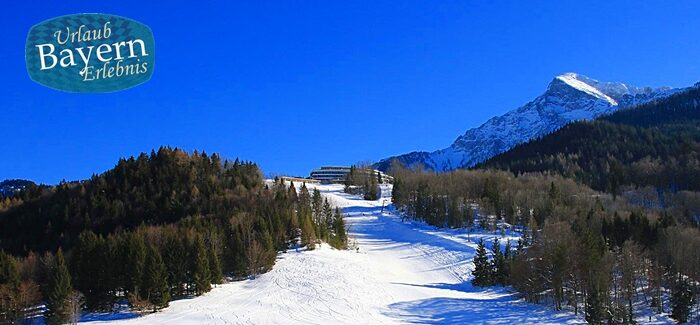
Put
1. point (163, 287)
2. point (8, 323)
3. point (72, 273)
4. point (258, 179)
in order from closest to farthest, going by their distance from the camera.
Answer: point (8, 323), point (163, 287), point (72, 273), point (258, 179)

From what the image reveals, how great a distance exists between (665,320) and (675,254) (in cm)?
1190

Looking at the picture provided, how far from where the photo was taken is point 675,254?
65.9 metres

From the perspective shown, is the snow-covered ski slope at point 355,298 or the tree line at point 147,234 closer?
the snow-covered ski slope at point 355,298

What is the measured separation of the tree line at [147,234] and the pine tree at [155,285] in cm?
8

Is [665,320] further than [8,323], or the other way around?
[665,320]

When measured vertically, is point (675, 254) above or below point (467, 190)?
below

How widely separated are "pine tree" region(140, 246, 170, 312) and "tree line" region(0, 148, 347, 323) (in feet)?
0.26

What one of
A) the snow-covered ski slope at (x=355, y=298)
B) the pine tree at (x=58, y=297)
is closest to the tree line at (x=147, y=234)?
the pine tree at (x=58, y=297)

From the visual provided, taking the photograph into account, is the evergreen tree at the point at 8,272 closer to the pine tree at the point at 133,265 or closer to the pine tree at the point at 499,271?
the pine tree at the point at 133,265

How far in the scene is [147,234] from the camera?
6500cm

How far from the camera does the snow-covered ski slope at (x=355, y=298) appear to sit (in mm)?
45281

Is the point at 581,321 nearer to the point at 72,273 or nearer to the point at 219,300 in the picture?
the point at 219,300

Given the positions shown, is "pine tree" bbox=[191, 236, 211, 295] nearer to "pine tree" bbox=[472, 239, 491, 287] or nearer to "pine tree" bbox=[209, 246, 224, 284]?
"pine tree" bbox=[209, 246, 224, 284]

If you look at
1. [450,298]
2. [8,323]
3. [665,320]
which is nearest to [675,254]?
[665,320]
